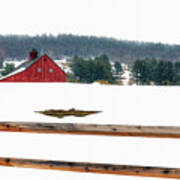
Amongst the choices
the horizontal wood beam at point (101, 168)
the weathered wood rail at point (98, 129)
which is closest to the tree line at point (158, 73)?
the weathered wood rail at point (98, 129)

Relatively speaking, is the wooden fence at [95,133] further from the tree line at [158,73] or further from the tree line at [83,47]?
the tree line at [83,47]

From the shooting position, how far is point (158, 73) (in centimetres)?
6531

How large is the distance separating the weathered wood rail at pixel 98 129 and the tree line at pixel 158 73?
59.1 m

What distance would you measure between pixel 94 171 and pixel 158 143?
267 centimetres

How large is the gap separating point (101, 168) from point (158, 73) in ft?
203

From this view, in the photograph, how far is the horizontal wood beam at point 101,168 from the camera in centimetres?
551

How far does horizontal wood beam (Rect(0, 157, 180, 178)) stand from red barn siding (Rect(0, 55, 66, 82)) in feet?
131

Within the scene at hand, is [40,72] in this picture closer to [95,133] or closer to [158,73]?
[158,73]

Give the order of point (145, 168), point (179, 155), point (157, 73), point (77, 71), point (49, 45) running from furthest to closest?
point (49, 45)
point (77, 71)
point (157, 73)
point (179, 155)
point (145, 168)

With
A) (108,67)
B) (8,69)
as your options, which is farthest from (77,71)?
(8,69)

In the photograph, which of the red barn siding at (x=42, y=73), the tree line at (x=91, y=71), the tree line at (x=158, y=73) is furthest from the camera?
the tree line at (x=91, y=71)

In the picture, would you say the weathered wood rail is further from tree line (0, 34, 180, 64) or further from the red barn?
tree line (0, 34, 180, 64)

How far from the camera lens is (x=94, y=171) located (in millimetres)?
5723

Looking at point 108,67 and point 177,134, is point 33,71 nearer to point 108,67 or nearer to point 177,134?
point 108,67
